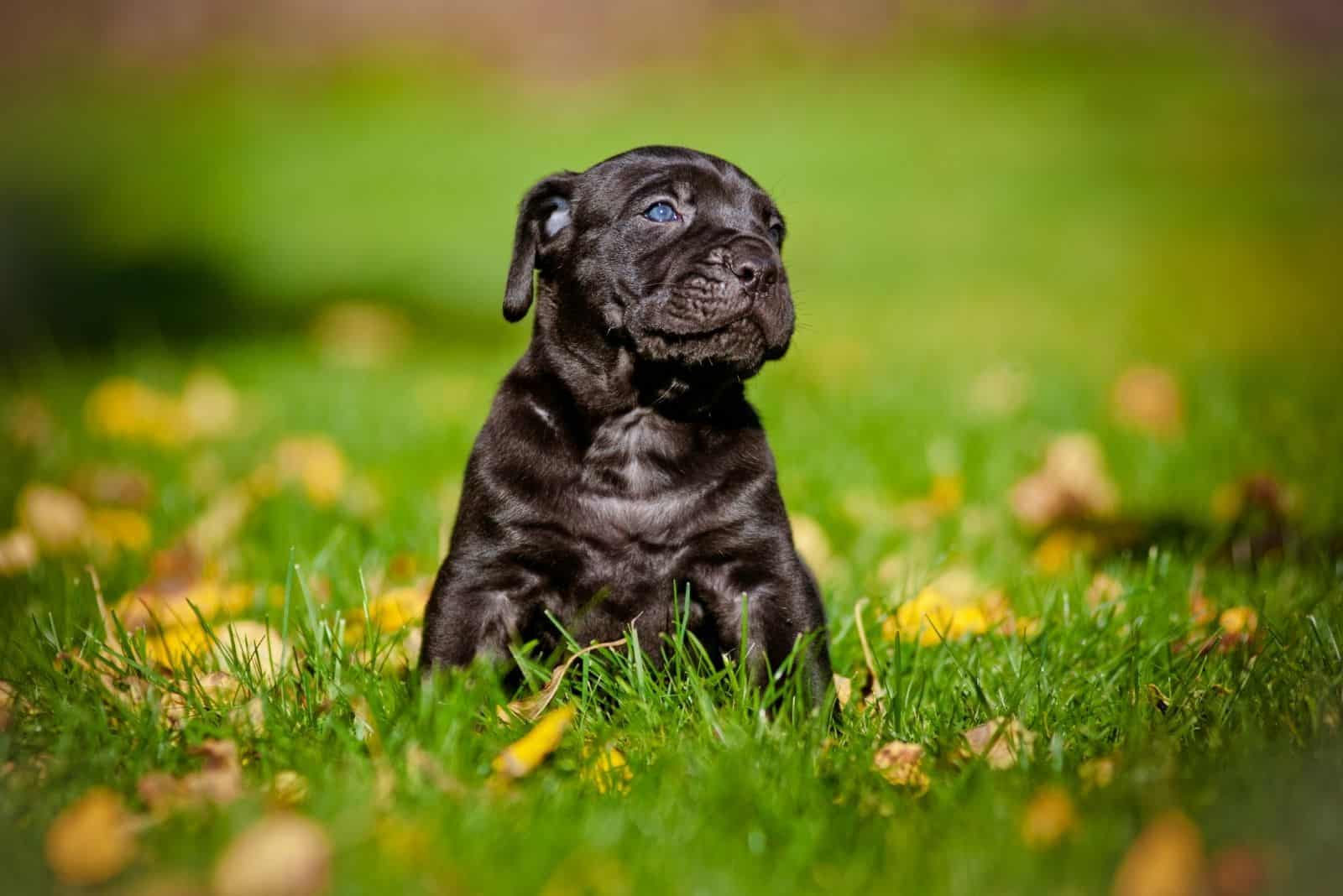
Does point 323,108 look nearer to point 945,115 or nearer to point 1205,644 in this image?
point 945,115

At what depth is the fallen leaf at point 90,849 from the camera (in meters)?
1.85

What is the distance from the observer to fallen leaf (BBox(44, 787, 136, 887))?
1.85m

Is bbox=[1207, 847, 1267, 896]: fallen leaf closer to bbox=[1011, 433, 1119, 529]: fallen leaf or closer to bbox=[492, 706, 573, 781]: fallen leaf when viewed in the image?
bbox=[492, 706, 573, 781]: fallen leaf

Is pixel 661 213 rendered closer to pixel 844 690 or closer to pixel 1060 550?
pixel 844 690

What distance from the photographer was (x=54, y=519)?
163 inches

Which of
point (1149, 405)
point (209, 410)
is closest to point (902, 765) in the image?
point (1149, 405)

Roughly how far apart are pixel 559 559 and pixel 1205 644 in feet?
4.47

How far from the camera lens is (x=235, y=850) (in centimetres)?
179

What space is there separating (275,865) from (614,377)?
1.48m

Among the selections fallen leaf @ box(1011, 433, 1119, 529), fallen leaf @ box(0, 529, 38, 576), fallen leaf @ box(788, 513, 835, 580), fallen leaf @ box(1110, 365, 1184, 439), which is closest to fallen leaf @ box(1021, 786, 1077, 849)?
fallen leaf @ box(788, 513, 835, 580)

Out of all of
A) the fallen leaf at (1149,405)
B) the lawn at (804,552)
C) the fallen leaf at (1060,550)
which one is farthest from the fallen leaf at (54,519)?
the fallen leaf at (1149,405)

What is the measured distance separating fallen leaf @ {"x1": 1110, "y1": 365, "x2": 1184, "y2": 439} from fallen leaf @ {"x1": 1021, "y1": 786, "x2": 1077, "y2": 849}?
370cm

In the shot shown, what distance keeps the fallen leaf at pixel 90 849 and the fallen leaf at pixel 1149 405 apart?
4.43m

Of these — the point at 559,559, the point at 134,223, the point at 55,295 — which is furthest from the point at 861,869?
the point at 134,223
